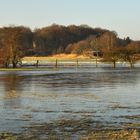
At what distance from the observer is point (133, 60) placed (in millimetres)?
82125

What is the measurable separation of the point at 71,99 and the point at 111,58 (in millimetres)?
60215

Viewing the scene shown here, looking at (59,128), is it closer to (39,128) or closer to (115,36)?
(39,128)

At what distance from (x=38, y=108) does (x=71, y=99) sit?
427cm

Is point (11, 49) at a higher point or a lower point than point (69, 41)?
lower

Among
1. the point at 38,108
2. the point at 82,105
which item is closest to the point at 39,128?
the point at 38,108

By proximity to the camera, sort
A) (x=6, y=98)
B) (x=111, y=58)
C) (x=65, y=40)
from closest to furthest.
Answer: (x=6, y=98) < (x=111, y=58) < (x=65, y=40)

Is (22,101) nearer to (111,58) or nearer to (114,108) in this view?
(114,108)

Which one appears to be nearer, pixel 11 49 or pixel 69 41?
pixel 11 49

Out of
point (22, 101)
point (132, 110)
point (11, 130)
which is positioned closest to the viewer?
point (11, 130)

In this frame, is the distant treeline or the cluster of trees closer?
the cluster of trees

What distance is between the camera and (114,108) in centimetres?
1798

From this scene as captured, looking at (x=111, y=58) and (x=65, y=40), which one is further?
(x=65, y=40)

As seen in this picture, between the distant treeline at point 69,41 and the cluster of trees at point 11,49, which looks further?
the distant treeline at point 69,41

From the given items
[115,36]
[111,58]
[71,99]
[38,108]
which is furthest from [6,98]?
[115,36]
